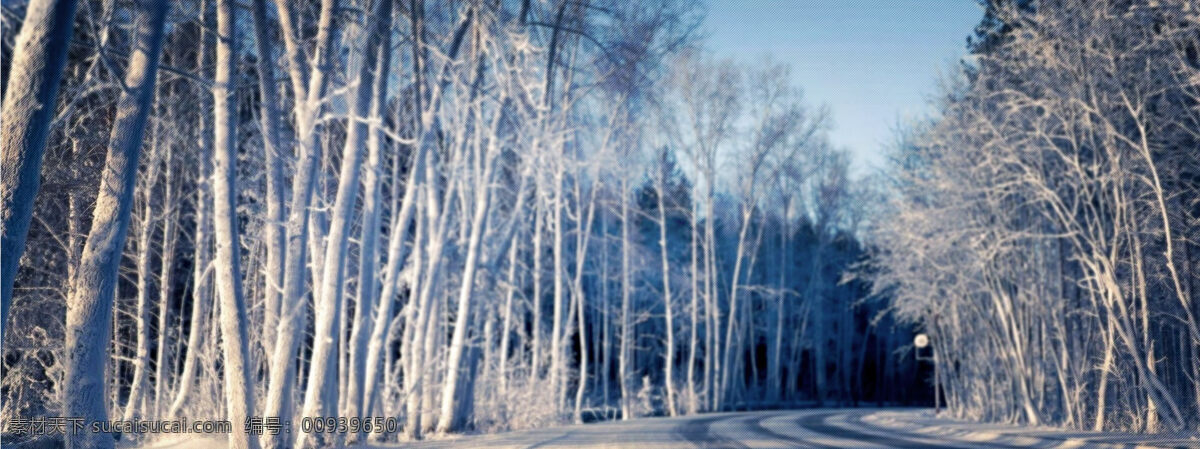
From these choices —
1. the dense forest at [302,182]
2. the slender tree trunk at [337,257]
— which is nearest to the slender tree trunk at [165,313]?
the dense forest at [302,182]

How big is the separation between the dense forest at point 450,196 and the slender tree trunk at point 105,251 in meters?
0.03

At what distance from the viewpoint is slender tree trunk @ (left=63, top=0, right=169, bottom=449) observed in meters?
8.91

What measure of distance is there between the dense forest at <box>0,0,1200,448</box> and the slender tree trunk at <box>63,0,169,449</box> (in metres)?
0.03

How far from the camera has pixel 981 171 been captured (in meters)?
23.4

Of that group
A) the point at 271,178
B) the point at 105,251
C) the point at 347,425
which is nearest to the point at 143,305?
the point at 347,425

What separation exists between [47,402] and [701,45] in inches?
758

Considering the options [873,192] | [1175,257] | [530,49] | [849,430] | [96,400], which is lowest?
[849,430]

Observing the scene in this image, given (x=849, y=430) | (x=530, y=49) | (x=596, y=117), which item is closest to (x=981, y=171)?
(x=849, y=430)

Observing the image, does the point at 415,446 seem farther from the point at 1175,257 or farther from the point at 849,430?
the point at 1175,257

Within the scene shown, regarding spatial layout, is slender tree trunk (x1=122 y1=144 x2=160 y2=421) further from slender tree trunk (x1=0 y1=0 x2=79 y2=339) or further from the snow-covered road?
slender tree trunk (x1=0 y1=0 x2=79 y2=339)

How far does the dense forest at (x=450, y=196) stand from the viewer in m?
11.5

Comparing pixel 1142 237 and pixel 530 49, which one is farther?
pixel 1142 237

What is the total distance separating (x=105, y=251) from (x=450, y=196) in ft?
33.4

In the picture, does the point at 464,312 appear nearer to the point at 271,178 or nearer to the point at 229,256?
the point at 271,178
